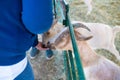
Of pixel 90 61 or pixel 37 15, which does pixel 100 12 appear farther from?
pixel 37 15

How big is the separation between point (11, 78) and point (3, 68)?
0.19 ft

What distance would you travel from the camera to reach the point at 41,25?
2.20 ft

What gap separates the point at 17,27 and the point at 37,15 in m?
0.09

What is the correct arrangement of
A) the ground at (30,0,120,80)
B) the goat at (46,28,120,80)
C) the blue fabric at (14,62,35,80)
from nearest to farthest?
1. the blue fabric at (14,62,35,80)
2. the goat at (46,28,120,80)
3. the ground at (30,0,120,80)

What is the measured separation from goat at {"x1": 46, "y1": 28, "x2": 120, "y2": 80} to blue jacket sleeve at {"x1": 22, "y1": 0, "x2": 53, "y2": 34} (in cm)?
59

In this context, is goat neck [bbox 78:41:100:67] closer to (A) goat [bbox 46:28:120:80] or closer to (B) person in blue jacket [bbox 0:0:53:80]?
(A) goat [bbox 46:28:120:80]

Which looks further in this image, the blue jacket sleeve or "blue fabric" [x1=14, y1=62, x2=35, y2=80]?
"blue fabric" [x1=14, y1=62, x2=35, y2=80]

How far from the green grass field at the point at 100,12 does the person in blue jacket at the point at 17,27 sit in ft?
5.20

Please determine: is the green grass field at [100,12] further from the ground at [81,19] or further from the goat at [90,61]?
the goat at [90,61]

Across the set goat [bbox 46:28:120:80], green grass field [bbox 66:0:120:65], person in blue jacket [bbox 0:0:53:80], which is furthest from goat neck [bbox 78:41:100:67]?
person in blue jacket [bbox 0:0:53:80]

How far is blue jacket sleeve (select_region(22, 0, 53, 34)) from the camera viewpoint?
0.61 m

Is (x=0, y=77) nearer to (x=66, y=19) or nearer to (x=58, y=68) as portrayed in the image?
(x=66, y=19)

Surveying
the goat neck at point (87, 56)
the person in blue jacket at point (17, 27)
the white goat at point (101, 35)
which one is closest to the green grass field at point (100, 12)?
the white goat at point (101, 35)

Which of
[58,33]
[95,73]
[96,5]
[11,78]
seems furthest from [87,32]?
[96,5]
